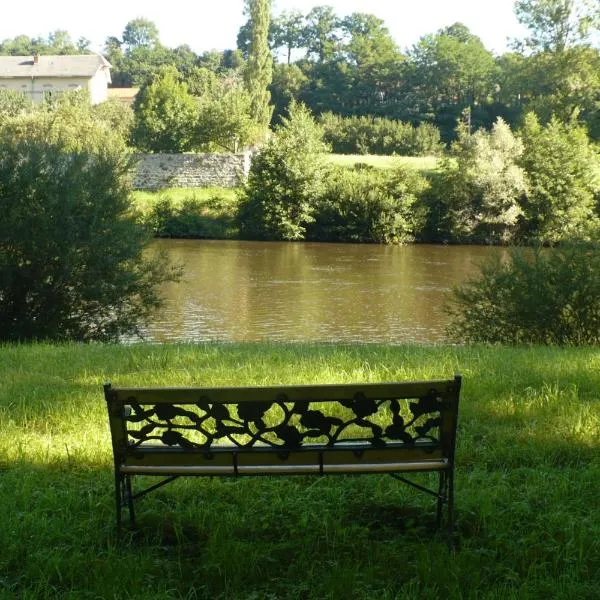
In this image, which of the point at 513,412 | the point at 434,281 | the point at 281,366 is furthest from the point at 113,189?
the point at 434,281

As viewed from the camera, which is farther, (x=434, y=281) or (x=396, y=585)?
(x=434, y=281)

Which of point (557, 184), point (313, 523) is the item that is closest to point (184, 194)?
point (557, 184)

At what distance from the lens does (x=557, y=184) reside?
40875 mm

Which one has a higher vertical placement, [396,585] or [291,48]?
[291,48]

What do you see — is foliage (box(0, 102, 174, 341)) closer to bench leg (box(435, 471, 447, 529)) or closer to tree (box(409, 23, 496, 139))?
bench leg (box(435, 471, 447, 529))

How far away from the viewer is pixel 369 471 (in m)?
3.29

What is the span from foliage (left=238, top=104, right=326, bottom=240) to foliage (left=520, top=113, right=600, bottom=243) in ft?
35.2

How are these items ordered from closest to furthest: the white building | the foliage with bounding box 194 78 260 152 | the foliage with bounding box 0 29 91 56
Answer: the foliage with bounding box 194 78 260 152
the white building
the foliage with bounding box 0 29 91 56

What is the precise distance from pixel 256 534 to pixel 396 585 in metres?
0.70

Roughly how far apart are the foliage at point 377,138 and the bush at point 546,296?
153ft

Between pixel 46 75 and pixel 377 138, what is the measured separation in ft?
131

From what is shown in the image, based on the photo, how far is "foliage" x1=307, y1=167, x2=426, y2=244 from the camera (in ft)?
135

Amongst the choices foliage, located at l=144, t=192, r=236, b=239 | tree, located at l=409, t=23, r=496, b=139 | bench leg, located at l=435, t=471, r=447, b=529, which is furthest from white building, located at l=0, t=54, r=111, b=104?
bench leg, located at l=435, t=471, r=447, b=529

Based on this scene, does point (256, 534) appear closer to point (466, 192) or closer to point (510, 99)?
point (466, 192)
